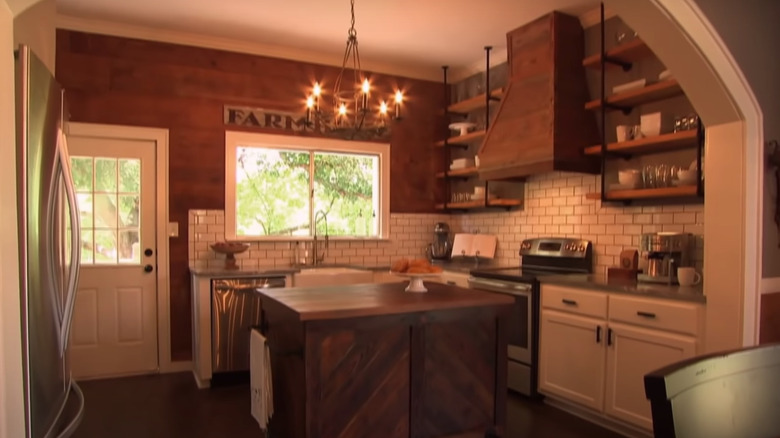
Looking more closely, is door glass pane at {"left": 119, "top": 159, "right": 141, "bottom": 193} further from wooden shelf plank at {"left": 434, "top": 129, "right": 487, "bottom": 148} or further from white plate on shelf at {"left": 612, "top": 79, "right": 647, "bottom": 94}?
white plate on shelf at {"left": 612, "top": 79, "right": 647, "bottom": 94}

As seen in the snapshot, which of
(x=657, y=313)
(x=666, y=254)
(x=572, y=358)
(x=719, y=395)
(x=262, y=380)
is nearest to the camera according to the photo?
(x=719, y=395)

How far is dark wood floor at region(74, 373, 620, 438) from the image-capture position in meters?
3.19

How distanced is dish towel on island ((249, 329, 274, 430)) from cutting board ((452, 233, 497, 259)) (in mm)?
2892

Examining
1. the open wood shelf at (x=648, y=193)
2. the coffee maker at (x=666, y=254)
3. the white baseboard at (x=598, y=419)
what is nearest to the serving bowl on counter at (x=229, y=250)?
the white baseboard at (x=598, y=419)

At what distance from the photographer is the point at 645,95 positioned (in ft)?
11.4

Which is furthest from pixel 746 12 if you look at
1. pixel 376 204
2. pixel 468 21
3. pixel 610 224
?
pixel 376 204

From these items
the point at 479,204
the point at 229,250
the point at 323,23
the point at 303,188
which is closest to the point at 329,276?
the point at 229,250

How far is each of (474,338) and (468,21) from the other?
2726mm

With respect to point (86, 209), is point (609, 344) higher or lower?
lower

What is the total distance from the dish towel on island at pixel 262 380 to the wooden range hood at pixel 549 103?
245 centimetres

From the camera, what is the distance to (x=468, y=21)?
4.21 m

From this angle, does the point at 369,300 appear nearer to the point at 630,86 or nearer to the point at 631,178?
the point at 631,178

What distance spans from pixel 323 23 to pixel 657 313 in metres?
3.28

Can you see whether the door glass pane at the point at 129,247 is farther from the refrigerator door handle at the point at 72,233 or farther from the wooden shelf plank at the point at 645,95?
the wooden shelf plank at the point at 645,95
